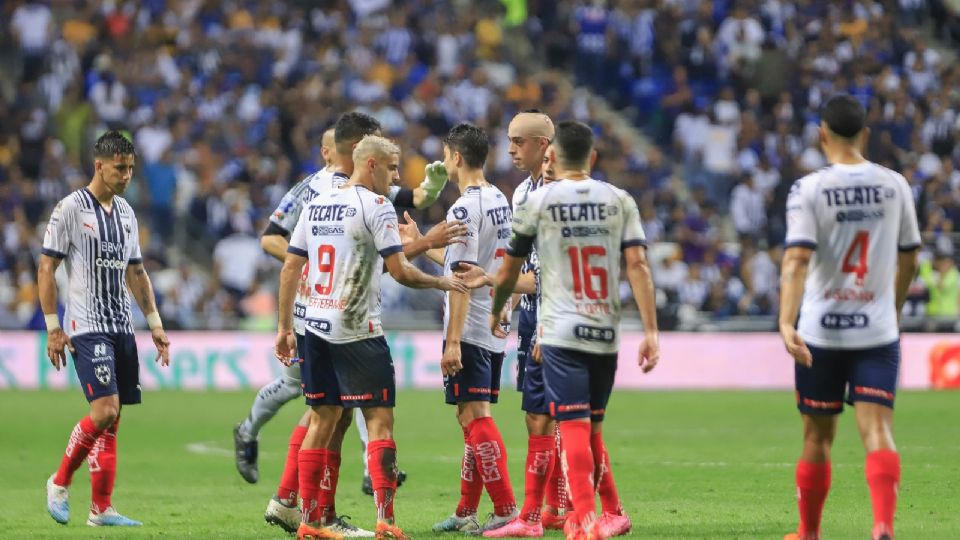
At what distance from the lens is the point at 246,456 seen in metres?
12.8

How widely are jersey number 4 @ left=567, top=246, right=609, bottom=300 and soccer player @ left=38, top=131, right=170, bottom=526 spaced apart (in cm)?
373

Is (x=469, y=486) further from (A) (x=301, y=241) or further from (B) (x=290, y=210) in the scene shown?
(B) (x=290, y=210)

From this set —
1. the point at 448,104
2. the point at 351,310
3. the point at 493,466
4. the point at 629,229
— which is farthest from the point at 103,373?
the point at 448,104

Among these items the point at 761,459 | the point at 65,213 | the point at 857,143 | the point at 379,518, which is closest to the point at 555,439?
the point at 379,518

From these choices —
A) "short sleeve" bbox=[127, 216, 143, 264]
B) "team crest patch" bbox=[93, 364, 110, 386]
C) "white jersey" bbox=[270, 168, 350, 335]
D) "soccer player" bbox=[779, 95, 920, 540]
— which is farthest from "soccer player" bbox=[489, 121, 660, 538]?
"short sleeve" bbox=[127, 216, 143, 264]

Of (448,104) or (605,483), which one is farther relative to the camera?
(448,104)

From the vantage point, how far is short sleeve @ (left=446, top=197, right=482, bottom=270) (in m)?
9.90

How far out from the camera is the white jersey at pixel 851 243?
26.5 feet

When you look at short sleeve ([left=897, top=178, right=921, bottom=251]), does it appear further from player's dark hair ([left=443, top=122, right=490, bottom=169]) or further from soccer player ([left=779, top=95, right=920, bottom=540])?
player's dark hair ([left=443, top=122, right=490, bottom=169])

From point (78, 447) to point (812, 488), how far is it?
16.6 feet

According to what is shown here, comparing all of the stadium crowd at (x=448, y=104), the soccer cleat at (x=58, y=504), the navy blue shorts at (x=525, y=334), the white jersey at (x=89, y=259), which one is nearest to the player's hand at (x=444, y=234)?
the navy blue shorts at (x=525, y=334)

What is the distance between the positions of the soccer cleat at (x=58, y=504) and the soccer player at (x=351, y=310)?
217cm

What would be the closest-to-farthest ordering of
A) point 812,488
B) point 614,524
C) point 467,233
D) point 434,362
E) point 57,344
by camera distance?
point 812,488, point 614,524, point 467,233, point 57,344, point 434,362

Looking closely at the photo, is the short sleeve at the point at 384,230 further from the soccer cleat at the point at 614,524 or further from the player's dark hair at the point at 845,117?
the player's dark hair at the point at 845,117
